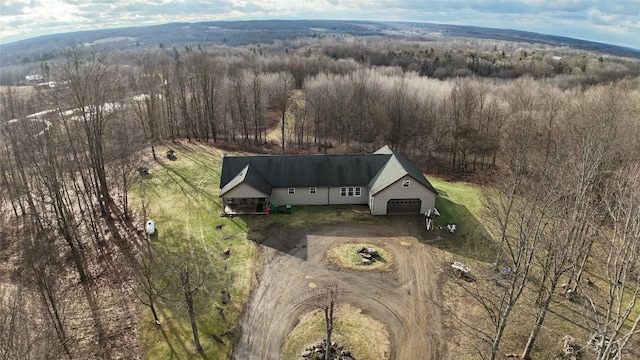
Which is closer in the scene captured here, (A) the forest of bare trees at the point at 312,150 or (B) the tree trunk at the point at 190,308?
(B) the tree trunk at the point at 190,308

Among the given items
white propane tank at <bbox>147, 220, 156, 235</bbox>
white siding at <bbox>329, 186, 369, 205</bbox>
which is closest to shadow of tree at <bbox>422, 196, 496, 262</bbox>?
white siding at <bbox>329, 186, 369, 205</bbox>

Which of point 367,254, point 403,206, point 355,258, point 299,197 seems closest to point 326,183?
point 299,197

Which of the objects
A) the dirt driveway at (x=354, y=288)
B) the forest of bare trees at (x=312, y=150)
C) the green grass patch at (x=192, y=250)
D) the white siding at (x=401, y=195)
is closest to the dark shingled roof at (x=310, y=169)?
the white siding at (x=401, y=195)

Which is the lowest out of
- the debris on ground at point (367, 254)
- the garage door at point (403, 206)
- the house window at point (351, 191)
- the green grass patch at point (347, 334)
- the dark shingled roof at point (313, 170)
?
the green grass patch at point (347, 334)

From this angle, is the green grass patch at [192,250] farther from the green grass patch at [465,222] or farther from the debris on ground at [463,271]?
the green grass patch at [465,222]

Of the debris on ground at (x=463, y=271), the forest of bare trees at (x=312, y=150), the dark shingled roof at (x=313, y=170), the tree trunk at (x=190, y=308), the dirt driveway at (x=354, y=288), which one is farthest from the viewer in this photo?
the dark shingled roof at (x=313, y=170)

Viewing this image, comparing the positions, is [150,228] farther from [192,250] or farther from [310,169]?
[310,169]
